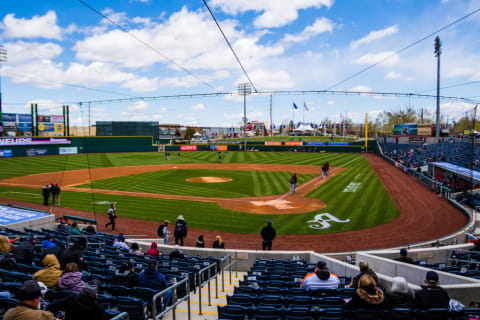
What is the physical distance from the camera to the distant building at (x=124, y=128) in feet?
271

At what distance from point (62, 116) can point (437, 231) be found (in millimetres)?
82181

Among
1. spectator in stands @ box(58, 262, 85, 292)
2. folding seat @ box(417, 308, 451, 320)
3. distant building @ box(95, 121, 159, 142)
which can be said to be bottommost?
folding seat @ box(417, 308, 451, 320)

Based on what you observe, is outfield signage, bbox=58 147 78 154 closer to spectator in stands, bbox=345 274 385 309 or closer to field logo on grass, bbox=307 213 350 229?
field logo on grass, bbox=307 213 350 229

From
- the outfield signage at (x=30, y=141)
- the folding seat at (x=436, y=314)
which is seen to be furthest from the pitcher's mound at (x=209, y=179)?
the outfield signage at (x=30, y=141)

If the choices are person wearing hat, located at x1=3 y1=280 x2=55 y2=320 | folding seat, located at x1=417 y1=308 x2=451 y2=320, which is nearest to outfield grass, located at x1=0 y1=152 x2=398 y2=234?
folding seat, located at x1=417 y1=308 x2=451 y2=320

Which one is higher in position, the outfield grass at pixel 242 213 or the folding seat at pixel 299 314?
the folding seat at pixel 299 314

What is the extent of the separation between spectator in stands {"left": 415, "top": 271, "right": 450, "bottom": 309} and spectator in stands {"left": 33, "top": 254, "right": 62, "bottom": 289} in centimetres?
648

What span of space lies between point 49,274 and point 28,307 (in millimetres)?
2171

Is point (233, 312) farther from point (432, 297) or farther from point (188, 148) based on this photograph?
point (188, 148)

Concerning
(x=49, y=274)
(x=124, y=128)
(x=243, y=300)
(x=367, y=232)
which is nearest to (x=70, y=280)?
(x=49, y=274)

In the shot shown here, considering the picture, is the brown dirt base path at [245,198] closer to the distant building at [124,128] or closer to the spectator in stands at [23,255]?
the spectator in stands at [23,255]

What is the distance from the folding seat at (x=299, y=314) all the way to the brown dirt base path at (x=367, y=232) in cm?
784

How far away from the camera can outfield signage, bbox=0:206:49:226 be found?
1356 centimetres

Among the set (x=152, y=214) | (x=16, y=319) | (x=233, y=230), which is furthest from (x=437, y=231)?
(x=16, y=319)
